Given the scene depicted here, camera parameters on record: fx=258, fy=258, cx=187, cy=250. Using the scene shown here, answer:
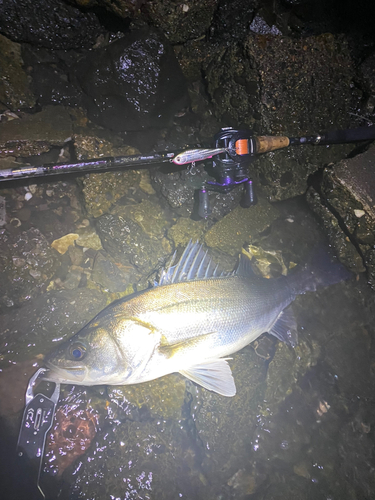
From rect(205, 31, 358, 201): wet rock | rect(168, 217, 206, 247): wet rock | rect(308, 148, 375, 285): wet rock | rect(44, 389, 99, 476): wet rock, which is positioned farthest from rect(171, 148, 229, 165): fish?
rect(44, 389, 99, 476): wet rock

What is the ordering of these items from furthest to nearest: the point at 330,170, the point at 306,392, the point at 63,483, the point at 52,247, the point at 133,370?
the point at 52,247, the point at 306,392, the point at 330,170, the point at 63,483, the point at 133,370

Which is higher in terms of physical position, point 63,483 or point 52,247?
point 52,247

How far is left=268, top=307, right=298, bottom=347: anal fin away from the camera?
3.42 metres

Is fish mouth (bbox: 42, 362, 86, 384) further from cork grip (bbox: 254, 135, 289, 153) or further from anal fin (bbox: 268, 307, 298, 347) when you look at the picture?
cork grip (bbox: 254, 135, 289, 153)

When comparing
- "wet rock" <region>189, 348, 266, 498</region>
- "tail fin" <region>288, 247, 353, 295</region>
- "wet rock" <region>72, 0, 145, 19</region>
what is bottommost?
"wet rock" <region>189, 348, 266, 498</region>

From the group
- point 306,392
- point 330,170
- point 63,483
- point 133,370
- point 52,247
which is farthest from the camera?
point 52,247

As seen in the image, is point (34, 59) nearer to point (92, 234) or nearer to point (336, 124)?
point (92, 234)

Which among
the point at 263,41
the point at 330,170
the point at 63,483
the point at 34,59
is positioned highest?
the point at 34,59

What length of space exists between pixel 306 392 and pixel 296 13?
5265 mm

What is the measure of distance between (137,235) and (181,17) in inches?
117

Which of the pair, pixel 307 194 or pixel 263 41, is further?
pixel 307 194

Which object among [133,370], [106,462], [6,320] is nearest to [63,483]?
[106,462]

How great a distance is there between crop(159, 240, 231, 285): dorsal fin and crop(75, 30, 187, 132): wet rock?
2004mm

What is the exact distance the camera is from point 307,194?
3.55 m
